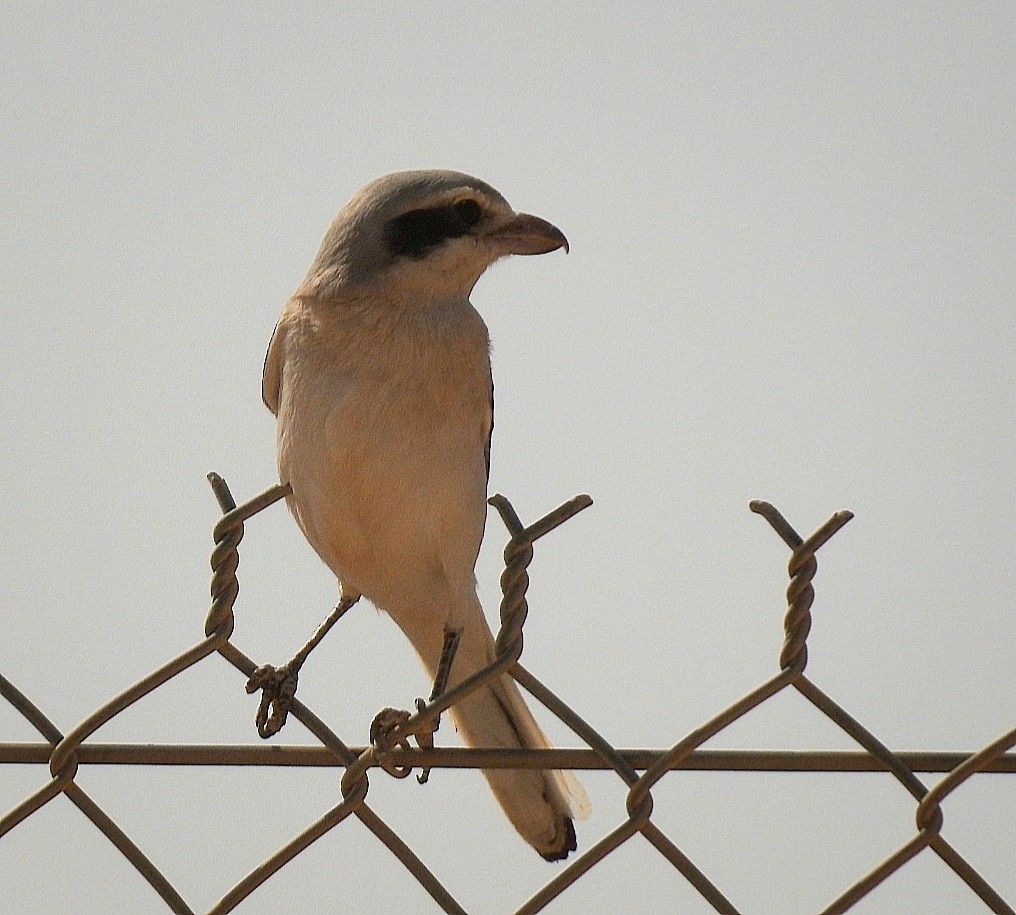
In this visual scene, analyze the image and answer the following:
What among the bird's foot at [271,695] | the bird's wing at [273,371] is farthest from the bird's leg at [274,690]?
the bird's wing at [273,371]

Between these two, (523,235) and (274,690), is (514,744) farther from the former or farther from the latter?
(523,235)

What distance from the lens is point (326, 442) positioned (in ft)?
10.6

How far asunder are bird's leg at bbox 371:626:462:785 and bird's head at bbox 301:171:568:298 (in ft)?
2.98

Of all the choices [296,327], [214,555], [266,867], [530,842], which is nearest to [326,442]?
[296,327]

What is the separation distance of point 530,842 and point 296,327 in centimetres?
144

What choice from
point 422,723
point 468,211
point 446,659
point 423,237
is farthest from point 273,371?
point 422,723

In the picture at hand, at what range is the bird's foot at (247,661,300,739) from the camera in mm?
3049

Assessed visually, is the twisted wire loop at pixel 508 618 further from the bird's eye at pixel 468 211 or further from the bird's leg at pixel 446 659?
the bird's eye at pixel 468 211

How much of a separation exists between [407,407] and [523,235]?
0.75 m

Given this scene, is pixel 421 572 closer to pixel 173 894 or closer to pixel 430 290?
pixel 430 290

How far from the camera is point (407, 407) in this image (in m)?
3.27

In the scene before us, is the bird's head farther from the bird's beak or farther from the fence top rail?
the fence top rail

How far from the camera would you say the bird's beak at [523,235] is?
3754 mm

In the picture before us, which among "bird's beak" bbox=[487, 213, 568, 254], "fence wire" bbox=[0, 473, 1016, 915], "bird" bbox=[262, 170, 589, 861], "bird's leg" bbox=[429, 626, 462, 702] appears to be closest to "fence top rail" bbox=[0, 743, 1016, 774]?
"fence wire" bbox=[0, 473, 1016, 915]
